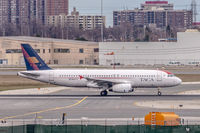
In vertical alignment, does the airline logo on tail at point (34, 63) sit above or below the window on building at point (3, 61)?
above

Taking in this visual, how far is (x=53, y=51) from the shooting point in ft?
410

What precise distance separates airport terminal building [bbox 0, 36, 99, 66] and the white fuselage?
63546 mm

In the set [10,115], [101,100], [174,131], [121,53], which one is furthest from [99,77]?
[121,53]

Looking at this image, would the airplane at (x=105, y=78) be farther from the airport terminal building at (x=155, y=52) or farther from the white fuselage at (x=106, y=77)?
the airport terminal building at (x=155, y=52)

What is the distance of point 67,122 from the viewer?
3659cm

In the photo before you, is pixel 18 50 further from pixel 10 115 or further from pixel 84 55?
pixel 10 115

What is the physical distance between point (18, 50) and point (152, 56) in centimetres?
3578

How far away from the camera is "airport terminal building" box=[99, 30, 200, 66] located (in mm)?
123062

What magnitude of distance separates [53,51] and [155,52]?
91.0 feet

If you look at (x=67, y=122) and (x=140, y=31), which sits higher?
(x=140, y=31)

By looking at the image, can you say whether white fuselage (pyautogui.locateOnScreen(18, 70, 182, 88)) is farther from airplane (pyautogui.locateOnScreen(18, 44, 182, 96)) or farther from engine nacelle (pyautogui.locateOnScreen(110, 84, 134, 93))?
engine nacelle (pyautogui.locateOnScreen(110, 84, 134, 93))

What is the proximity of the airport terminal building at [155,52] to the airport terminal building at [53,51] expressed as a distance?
12.2 feet

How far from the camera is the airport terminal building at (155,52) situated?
404ft

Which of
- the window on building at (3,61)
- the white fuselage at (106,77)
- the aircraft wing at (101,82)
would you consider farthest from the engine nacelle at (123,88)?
the window on building at (3,61)
